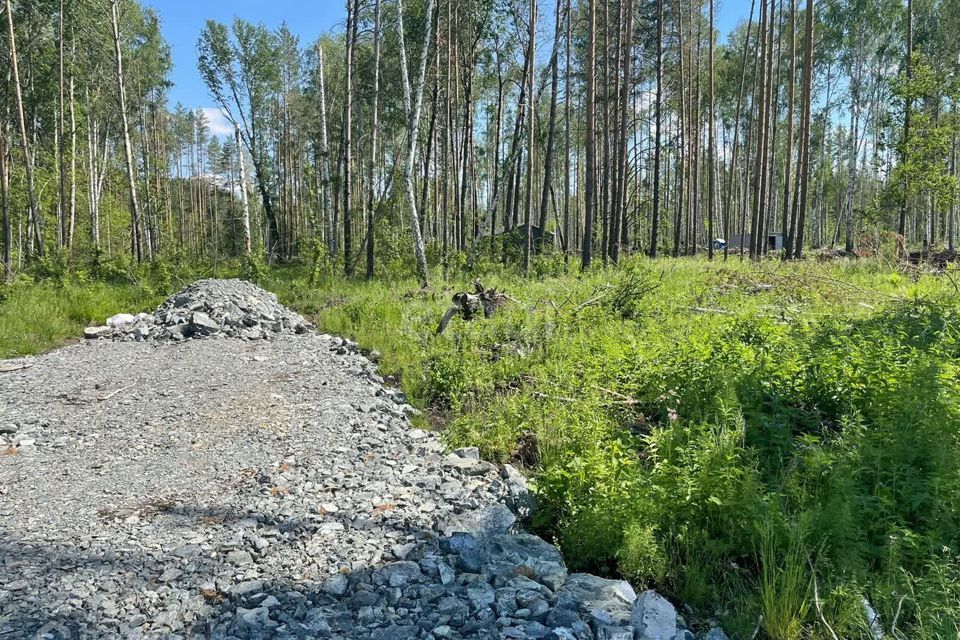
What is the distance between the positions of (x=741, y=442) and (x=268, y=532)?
3175mm

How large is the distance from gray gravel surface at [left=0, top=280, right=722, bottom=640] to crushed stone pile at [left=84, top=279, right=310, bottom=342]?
11.7 feet

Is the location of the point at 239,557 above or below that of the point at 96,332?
below

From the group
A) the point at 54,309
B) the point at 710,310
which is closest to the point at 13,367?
the point at 54,309

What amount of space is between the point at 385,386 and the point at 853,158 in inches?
1080

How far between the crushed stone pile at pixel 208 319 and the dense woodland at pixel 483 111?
386 cm

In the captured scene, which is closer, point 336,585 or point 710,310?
point 336,585

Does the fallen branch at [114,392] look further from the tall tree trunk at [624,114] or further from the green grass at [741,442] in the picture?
the tall tree trunk at [624,114]

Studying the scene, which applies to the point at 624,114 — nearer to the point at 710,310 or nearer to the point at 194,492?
the point at 710,310

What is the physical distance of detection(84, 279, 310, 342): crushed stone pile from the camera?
9.64m

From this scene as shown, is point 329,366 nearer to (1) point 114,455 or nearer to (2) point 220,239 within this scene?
(1) point 114,455

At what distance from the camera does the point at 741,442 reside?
3764 millimetres

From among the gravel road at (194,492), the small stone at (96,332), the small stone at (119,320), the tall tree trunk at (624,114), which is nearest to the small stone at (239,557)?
the gravel road at (194,492)

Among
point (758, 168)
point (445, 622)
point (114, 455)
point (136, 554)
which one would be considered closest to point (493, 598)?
point (445, 622)

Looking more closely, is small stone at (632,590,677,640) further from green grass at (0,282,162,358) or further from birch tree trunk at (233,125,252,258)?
birch tree trunk at (233,125,252,258)
